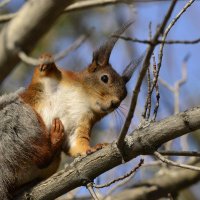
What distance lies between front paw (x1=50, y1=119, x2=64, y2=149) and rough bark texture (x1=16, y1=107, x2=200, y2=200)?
0.35 metres

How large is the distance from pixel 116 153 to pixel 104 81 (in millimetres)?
990

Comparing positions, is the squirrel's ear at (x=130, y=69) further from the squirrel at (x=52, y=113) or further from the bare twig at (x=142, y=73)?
the bare twig at (x=142, y=73)

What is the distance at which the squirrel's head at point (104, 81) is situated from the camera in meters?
3.66

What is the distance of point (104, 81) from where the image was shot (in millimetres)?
3760

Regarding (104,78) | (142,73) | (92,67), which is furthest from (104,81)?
(142,73)

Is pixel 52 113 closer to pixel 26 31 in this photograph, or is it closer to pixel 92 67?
pixel 92 67

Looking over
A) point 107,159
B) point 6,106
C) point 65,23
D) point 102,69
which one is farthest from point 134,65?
point 65,23

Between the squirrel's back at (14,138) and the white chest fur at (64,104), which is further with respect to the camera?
the white chest fur at (64,104)

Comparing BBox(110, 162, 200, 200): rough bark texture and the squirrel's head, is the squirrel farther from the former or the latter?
BBox(110, 162, 200, 200): rough bark texture

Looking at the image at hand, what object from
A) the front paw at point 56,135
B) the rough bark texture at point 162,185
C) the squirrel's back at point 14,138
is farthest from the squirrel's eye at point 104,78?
the rough bark texture at point 162,185

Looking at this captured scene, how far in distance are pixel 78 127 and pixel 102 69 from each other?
0.42 metres

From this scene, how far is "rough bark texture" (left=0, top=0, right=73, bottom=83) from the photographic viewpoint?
3.89 m

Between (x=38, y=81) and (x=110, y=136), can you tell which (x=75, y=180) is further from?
(x=110, y=136)

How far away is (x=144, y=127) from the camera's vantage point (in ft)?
9.16
